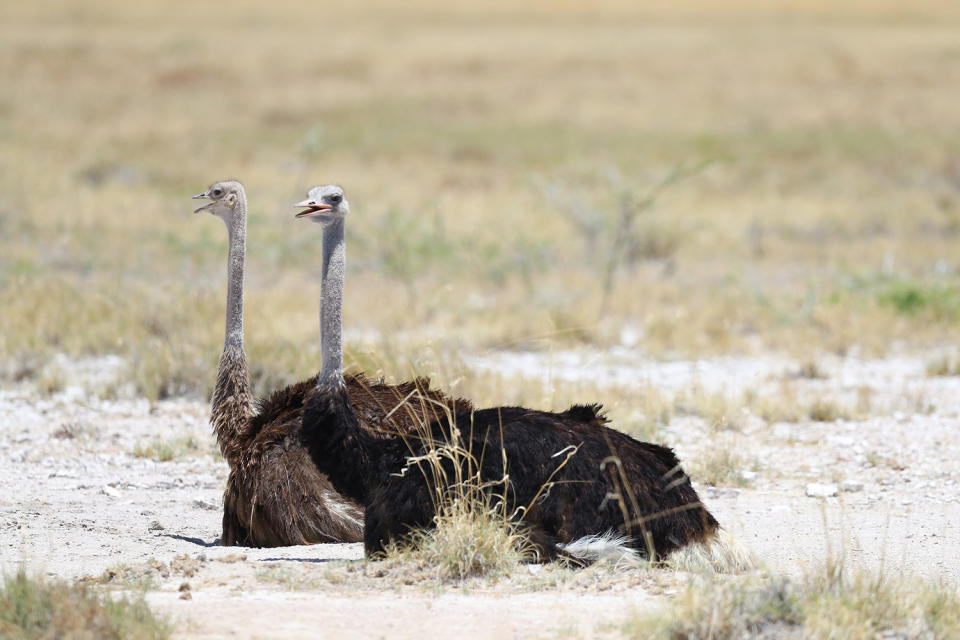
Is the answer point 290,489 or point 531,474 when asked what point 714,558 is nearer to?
point 531,474

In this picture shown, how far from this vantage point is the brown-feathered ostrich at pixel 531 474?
18.2 feet

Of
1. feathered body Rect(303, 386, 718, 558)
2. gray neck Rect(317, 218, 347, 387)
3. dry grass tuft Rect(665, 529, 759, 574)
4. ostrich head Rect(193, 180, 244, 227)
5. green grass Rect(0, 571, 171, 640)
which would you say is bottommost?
green grass Rect(0, 571, 171, 640)

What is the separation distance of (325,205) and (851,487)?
372 centimetres

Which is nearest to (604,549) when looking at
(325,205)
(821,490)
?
(325,205)

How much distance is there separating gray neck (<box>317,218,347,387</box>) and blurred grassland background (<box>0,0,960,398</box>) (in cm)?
104

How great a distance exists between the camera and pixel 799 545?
639cm

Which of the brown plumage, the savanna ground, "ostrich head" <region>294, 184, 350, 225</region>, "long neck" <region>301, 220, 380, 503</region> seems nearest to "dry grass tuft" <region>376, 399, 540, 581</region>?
the savanna ground

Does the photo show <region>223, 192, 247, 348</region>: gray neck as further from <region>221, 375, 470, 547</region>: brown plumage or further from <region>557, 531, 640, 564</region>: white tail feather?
<region>557, 531, 640, 564</region>: white tail feather

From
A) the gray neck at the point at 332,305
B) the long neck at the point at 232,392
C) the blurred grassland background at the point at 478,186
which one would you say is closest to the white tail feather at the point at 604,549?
the gray neck at the point at 332,305

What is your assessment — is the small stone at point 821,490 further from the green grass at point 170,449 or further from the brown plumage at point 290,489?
the green grass at point 170,449

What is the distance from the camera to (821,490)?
24.6ft

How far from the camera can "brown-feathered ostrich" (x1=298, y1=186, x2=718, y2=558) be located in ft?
18.2

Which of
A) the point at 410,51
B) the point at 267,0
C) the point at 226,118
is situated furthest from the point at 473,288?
the point at 267,0

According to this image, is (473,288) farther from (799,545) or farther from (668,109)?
(668,109)
